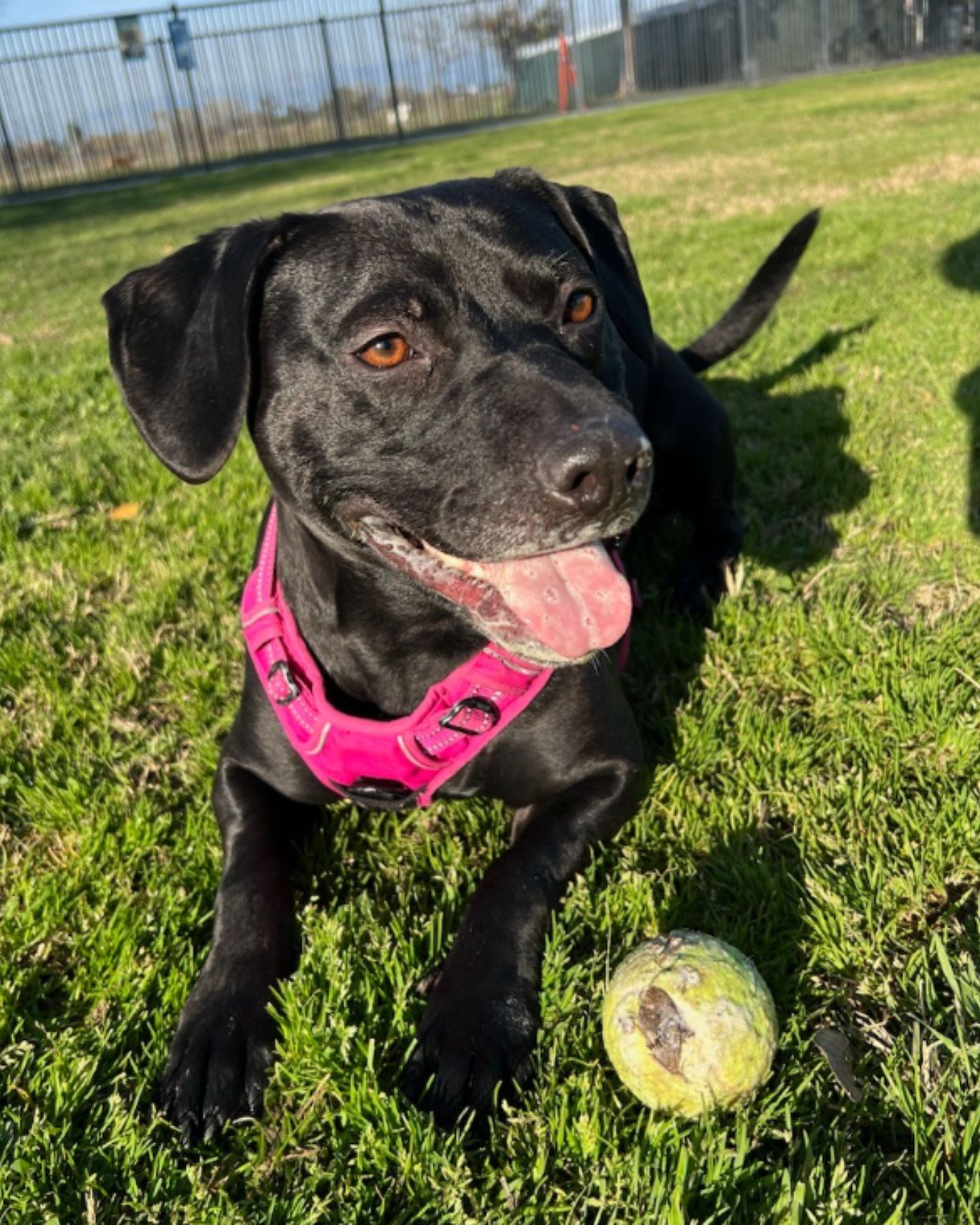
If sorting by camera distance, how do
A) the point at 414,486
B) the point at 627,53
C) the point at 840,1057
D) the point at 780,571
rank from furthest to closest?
1. the point at 627,53
2. the point at 780,571
3. the point at 414,486
4. the point at 840,1057

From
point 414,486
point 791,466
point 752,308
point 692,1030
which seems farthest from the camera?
point 752,308

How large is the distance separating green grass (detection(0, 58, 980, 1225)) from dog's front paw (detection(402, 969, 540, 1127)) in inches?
1.9

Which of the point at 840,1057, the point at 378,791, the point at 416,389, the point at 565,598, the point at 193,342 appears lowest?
the point at 840,1057

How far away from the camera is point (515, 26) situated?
116 feet

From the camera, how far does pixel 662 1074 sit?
1.59 m

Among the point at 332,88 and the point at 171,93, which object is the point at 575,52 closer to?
the point at 332,88

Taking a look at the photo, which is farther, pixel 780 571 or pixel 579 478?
pixel 780 571

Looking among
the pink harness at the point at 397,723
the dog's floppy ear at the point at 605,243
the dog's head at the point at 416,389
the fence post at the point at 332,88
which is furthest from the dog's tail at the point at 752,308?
the fence post at the point at 332,88

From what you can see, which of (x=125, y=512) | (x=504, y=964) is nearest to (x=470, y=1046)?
(x=504, y=964)

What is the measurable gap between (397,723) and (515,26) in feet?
128

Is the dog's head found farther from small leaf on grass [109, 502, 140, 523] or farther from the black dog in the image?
small leaf on grass [109, 502, 140, 523]

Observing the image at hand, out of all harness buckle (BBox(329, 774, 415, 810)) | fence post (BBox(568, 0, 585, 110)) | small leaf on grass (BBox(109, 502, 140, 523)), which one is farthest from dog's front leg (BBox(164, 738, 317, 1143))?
fence post (BBox(568, 0, 585, 110))

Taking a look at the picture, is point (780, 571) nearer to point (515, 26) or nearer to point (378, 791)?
point (378, 791)

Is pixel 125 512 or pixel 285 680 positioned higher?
pixel 285 680
